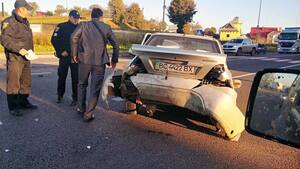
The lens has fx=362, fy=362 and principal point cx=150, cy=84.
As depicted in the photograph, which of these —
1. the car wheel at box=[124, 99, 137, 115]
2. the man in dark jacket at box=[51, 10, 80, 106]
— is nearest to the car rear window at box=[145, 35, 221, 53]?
the car wheel at box=[124, 99, 137, 115]

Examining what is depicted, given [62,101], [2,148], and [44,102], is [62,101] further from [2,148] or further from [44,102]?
[2,148]

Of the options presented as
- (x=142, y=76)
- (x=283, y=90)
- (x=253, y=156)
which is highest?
(x=283, y=90)

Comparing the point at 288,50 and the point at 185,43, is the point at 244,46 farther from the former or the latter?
the point at 185,43

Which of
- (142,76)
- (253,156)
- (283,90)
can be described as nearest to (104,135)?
(142,76)

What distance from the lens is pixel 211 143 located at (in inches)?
198

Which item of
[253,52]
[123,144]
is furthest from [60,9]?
[123,144]

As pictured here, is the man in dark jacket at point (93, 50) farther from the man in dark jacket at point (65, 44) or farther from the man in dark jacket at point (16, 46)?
the man in dark jacket at point (65, 44)

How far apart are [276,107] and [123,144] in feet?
9.59

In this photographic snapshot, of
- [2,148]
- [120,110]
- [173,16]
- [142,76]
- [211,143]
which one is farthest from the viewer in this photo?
[173,16]

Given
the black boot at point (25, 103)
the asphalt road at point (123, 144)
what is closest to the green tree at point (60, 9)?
the black boot at point (25, 103)

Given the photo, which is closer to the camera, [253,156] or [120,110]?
[253,156]

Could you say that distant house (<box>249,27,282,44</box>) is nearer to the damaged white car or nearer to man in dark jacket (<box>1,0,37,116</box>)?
the damaged white car

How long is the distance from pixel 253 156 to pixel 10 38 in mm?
4076

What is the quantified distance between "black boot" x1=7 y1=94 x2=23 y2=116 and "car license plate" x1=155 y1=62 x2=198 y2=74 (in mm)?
2400
